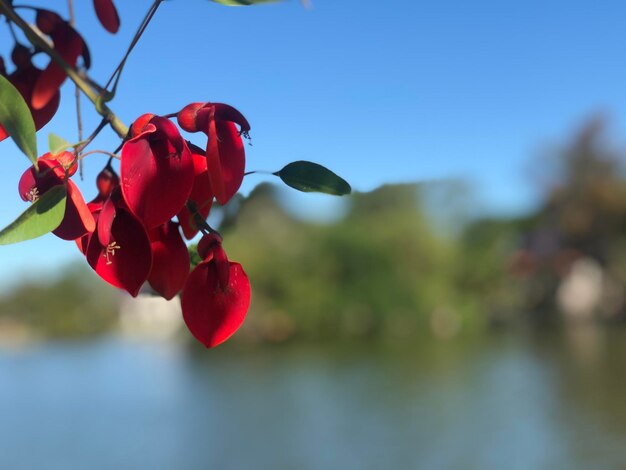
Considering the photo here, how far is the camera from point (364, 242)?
639cm

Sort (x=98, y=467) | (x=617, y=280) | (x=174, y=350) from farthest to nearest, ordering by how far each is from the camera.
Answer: (x=174, y=350) → (x=617, y=280) → (x=98, y=467)

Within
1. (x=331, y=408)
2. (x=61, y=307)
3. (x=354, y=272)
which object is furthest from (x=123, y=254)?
(x=61, y=307)

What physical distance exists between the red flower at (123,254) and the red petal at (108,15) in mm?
84

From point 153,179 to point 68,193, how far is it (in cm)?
2

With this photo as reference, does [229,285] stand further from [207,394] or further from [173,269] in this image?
[207,394]

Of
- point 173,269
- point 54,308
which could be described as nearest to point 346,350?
point 54,308

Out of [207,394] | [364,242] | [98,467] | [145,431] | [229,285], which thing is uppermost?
[364,242]

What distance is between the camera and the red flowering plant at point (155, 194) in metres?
0.14

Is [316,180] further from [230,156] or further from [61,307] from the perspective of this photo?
[61,307]

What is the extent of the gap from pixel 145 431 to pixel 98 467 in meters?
0.99

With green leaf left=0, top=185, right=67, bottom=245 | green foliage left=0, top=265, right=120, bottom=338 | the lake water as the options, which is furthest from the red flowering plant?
green foliage left=0, top=265, right=120, bottom=338

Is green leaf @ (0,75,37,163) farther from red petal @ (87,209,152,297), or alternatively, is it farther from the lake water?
the lake water

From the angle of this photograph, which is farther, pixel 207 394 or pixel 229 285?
pixel 207 394

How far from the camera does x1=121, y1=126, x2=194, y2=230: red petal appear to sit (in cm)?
14
